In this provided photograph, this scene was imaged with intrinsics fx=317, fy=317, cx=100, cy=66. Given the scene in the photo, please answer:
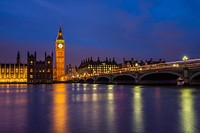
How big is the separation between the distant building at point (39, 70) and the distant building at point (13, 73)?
23.0 ft

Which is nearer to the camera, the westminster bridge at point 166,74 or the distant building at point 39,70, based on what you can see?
the westminster bridge at point 166,74

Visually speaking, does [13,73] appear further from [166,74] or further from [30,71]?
[166,74]

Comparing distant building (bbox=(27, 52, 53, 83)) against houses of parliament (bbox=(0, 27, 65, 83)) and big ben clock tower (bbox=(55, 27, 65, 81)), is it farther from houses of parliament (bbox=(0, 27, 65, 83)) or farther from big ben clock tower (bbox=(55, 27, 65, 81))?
big ben clock tower (bbox=(55, 27, 65, 81))

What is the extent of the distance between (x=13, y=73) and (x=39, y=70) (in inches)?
563

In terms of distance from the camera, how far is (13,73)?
6550 inches

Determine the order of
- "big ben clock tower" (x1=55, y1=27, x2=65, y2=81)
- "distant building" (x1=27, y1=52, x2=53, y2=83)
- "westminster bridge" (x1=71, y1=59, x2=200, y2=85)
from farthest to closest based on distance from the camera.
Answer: "big ben clock tower" (x1=55, y1=27, x2=65, y2=81), "distant building" (x1=27, y1=52, x2=53, y2=83), "westminster bridge" (x1=71, y1=59, x2=200, y2=85)

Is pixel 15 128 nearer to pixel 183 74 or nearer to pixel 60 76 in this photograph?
pixel 183 74

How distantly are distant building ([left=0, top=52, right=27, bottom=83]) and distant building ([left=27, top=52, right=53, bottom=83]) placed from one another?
7017mm

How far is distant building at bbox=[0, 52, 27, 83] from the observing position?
16538cm

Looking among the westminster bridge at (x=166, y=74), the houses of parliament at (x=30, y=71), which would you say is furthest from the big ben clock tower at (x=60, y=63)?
the westminster bridge at (x=166, y=74)

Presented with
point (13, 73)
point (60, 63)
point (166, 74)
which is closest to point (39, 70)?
point (13, 73)

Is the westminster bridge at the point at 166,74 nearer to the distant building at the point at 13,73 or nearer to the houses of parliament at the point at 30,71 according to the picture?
the houses of parliament at the point at 30,71

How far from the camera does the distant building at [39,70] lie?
16312 cm

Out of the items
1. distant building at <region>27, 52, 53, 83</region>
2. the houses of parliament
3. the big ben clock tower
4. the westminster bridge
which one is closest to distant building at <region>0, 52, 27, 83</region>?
the houses of parliament
